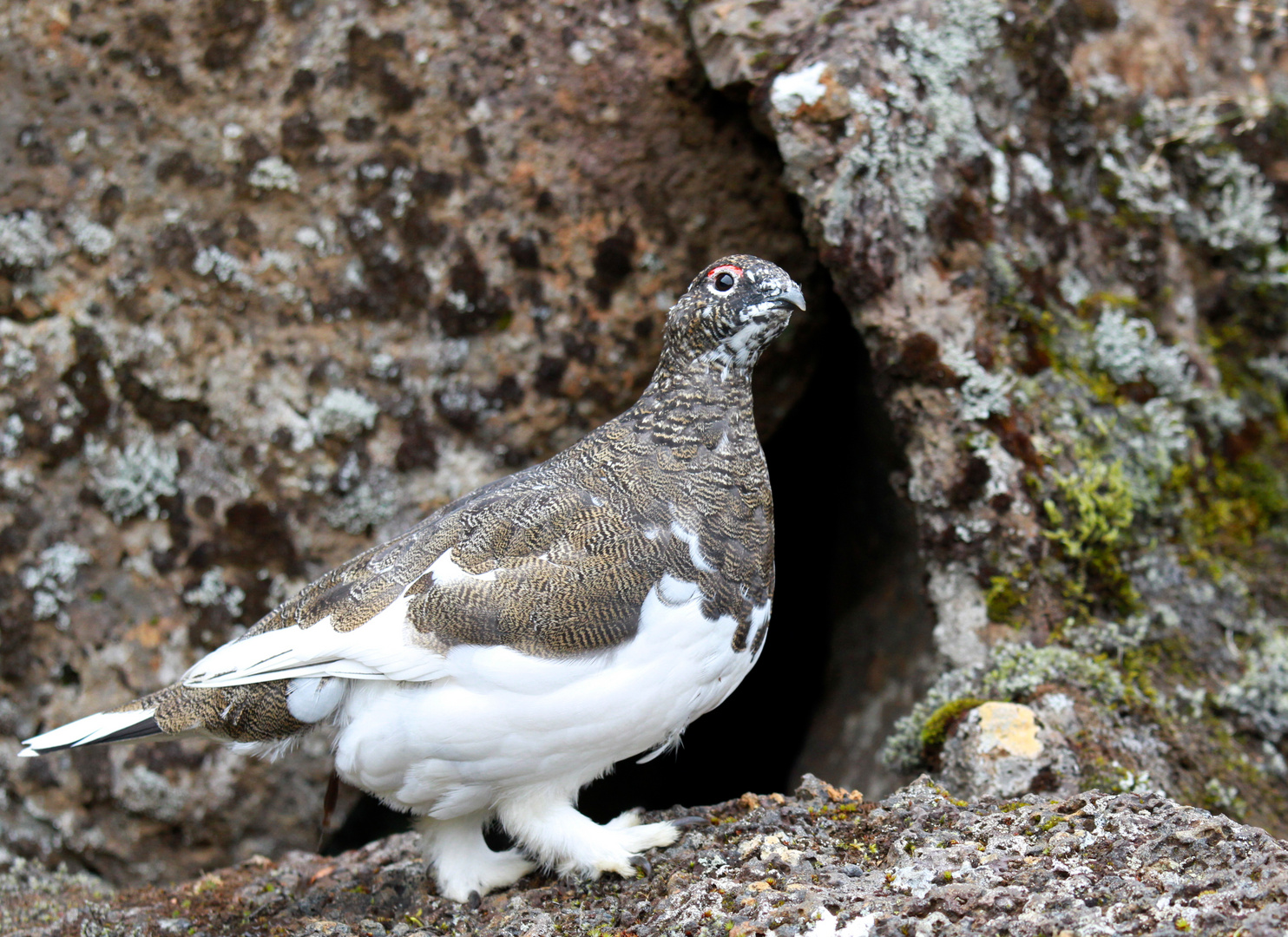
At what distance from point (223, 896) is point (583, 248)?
283cm

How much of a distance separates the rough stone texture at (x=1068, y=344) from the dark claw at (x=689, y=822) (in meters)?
0.90

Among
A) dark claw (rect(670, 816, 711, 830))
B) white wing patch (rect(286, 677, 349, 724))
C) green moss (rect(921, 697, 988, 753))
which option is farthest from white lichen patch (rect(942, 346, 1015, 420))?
white wing patch (rect(286, 677, 349, 724))

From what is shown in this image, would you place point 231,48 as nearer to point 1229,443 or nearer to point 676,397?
point 676,397

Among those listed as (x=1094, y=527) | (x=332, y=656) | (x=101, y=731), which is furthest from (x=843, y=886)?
(x=101, y=731)

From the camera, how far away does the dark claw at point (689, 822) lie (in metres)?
3.24

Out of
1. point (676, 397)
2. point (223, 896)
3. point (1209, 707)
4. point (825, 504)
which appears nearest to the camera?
point (676, 397)

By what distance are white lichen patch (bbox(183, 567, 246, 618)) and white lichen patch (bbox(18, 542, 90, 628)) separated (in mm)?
477

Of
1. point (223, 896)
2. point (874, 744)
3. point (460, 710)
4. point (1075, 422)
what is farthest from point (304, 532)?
point (1075, 422)

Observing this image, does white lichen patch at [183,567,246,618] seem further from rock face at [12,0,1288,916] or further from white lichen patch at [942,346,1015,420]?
white lichen patch at [942,346,1015,420]

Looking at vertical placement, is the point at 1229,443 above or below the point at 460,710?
above

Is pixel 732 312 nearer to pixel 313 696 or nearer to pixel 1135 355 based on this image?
pixel 313 696

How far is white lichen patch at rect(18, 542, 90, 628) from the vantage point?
4301 mm

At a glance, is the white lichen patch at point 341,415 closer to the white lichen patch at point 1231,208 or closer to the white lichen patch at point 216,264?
the white lichen patch at point 216,264

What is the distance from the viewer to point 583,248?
445 centimetres
